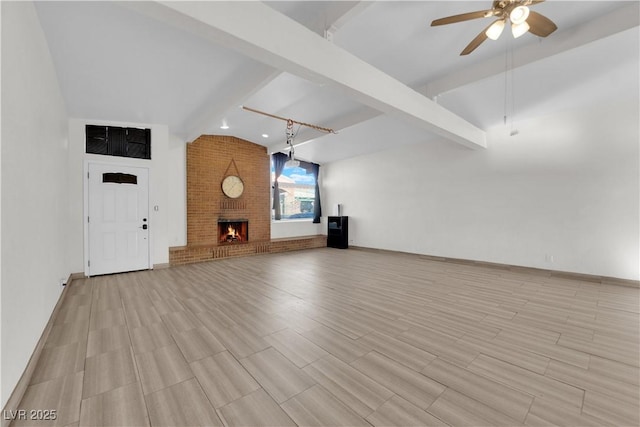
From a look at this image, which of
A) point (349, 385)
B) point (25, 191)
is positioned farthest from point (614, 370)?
point (25, 191)

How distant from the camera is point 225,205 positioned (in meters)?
6.89

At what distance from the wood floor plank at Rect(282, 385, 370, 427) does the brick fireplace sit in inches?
199

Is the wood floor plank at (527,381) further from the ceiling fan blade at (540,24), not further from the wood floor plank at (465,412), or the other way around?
the ceiling fan blade at (540,24)

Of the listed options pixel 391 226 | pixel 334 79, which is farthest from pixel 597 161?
pixel 334 79

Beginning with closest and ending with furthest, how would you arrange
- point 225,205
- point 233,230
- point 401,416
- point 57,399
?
point 401,416 < point 57,399 < point 225,205 < point 233,230

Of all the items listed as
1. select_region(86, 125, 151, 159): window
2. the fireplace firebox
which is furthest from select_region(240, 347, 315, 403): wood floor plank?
the fireplace firebox

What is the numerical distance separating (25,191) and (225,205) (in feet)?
16.3

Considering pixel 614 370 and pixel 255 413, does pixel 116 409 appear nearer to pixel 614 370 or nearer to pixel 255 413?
pixel 255 413

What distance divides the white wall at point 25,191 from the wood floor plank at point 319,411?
1.64 m

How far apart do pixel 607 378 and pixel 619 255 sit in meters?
3.73

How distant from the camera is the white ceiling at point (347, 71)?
2.67m

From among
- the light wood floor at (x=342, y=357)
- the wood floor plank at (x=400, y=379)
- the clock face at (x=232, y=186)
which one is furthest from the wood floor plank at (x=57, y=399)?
the clock face at (x=232, y=186)

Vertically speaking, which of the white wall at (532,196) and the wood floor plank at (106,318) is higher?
the white wall at (532,196)

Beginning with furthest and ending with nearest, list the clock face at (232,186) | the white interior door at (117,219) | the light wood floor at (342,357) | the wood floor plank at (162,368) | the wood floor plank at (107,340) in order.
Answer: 1. the clock face at (232,186)
2. the white interior door at (117,219)
3. the wood floor plank at (107,340)
4. the wood floor plank at (162,368)
5. the light wood floor at (342,357)
